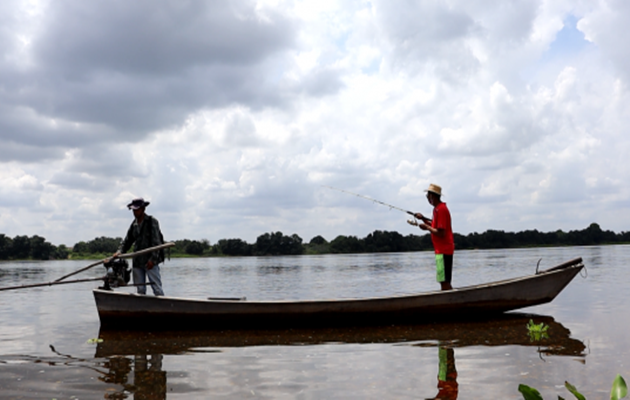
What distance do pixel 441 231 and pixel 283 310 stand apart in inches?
151

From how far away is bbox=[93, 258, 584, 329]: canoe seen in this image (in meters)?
10.7

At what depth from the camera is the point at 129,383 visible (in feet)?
22.9

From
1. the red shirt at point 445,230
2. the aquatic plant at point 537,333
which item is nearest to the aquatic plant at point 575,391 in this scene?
the aquatic plant at point 537,333

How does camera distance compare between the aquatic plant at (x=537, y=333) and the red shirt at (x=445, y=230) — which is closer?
the aquatic plant at (x=537, y=333)

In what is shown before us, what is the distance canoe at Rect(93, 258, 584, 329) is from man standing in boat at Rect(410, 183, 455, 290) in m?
0.54

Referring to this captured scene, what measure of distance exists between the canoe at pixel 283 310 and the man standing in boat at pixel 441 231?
54 cm

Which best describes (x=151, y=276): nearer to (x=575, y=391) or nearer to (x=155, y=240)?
(x=155, y=240)

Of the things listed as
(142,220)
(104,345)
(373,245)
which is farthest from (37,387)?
(373,245)

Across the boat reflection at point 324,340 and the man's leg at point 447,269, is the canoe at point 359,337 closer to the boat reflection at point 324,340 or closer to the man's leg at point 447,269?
the boat reflection at point 324,340

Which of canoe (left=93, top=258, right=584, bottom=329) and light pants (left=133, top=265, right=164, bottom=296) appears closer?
canoe (left=93, top=258, right=584, bottom=329)

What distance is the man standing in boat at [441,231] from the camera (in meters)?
10.9

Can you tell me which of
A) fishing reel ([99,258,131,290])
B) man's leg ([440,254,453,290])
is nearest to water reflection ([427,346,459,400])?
man's leg ([440,254,453,290])

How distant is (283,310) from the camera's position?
Answer: 10688 mm

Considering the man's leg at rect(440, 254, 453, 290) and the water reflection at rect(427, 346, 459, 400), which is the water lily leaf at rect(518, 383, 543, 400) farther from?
the man's leg at rect(440, 254, 453, 290)
